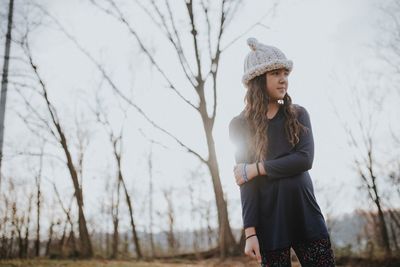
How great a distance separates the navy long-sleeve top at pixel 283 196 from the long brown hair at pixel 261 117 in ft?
0.11

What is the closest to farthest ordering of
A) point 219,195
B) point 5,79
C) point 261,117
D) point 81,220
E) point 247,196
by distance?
point 247,196 < point 261,117 < point 5,79 < point 219,195 < point 81,220

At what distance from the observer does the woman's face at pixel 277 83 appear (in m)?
1.92

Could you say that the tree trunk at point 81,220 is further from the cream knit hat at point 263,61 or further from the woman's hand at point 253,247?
the woman's hand at point 253,247

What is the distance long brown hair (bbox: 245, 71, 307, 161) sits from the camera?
5.94 ft

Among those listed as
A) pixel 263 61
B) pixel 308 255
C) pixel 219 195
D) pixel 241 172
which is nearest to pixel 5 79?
pixel 219 195

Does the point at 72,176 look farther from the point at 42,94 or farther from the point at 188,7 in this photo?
the point at 188,7

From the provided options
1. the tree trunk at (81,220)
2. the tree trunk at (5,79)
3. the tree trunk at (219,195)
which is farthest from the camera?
the tree trunk at (81,220)

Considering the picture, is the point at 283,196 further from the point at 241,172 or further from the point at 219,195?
the point at 219,195

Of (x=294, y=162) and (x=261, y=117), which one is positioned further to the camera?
(x=261, y=117)

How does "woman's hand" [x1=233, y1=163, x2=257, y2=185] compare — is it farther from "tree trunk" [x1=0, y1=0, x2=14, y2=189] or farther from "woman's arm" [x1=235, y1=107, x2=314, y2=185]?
"tree trunk" [x1=0, y1=0, x2=14, y2=189]

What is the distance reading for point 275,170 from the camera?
1695 millimetres

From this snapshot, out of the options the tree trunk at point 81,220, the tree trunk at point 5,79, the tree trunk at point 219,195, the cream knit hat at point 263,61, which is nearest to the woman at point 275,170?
the cream knit hat at point 263,61

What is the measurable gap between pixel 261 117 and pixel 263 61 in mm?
331

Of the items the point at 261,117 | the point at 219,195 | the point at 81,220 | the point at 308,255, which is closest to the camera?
the point at 308,255
